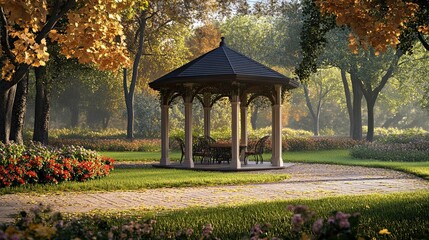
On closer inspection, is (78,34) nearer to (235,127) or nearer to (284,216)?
(284,216)

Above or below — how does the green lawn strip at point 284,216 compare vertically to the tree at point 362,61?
below

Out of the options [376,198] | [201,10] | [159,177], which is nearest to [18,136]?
[159,177]

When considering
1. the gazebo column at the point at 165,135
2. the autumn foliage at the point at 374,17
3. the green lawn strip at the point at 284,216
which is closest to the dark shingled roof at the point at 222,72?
the gazebo column at the point at 165,135

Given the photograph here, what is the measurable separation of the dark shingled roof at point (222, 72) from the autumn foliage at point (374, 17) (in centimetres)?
815

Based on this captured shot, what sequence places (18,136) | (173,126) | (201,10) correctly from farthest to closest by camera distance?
(173,126) < (201,10) < (18,136)

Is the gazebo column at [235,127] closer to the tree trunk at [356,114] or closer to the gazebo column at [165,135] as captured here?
the gazebo column at [165,135]

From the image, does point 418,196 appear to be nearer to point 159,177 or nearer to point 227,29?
point 159,177

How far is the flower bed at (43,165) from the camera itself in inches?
556

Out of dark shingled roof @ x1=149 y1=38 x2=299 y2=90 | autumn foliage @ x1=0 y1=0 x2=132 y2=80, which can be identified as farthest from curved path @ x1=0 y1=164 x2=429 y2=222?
dark shingled roof @ x1=149 y1=38 x2=299 y2=90

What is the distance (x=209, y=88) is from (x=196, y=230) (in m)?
15.1

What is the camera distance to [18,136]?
19.8 metres

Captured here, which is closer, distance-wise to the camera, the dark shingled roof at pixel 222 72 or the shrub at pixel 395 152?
the dark shingled roof at pixel 222 72

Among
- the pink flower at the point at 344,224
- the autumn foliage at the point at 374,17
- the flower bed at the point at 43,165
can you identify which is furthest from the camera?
the flower bed at the point at 43,165

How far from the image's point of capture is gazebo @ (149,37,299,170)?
67.3 ft
